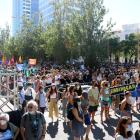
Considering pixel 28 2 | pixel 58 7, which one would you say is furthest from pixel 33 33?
pixel 28 2

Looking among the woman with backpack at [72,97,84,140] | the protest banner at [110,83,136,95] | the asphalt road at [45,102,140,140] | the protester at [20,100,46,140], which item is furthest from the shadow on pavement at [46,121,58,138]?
the protest banner at [110,83,136,95]

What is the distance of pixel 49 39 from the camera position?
107 feet

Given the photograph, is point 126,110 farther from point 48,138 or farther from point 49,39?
point 49,39

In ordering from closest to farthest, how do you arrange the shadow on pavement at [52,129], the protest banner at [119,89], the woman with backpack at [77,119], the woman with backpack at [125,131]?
the woman with backpack at [125,131]
the woman with backpack at [77,119]
the shadow on pavement at [52,129]
the protest banner at [119,89]

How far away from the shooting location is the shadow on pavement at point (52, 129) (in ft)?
19.6

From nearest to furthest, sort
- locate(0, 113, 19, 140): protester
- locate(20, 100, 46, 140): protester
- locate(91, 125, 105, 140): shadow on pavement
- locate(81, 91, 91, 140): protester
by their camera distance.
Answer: locate(0, 113, 19, 140): protester → locate(20, 100, 46, 140): protester → locate(81, 91, 91, 140): protester → locate(91, 125, 105, 140): shadow on pavement

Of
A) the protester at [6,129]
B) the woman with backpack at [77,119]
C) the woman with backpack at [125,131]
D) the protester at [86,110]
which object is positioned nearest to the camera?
the woman with backpack at [125,131]

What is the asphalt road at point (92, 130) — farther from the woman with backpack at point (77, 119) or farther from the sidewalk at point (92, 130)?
the woman with backpack at point (77, 119)

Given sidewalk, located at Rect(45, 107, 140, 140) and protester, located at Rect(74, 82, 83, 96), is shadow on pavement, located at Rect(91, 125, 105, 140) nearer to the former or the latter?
sidewalk, located at Rect(45, 107, 140, 140)

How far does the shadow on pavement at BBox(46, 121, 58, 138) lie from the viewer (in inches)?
235

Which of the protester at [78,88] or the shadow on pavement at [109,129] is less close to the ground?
the protester at [78,88]

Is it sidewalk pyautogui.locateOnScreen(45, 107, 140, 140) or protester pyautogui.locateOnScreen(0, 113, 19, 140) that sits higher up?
protester pyautogui.locateOnScreen(0, 113, 19, 140)

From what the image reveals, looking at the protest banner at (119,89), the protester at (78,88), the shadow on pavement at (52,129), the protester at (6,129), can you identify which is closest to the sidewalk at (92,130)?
the shadow on pavement at (52,129)

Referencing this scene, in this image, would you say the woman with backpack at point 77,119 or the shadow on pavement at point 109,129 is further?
the shadow on pavement at point 109,129
